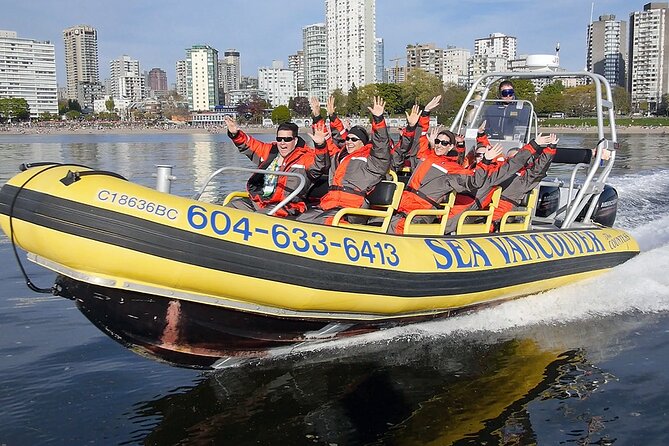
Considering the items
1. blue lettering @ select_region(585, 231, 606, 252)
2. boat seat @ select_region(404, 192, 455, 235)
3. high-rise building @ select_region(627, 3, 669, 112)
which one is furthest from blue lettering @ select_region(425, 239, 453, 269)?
high-rise building @ select_region(627, 3, 669, 112)

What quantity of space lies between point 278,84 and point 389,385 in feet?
581

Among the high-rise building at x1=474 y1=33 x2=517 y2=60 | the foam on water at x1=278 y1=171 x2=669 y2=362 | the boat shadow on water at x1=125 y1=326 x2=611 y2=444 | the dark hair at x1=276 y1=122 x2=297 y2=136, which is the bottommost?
Result: the boat shadow on water at x1=125 y1=326 x2=611 y2=444

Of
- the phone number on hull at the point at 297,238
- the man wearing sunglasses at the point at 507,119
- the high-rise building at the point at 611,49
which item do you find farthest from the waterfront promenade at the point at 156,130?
the high-rise building at the point at 611,49

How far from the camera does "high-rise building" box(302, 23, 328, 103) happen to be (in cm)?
16250

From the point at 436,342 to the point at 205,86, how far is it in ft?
547

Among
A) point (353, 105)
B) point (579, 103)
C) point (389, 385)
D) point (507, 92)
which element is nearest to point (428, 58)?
point (353, 105)

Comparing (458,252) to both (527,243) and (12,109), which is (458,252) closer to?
(527,243)

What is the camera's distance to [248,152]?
6230 millimetres

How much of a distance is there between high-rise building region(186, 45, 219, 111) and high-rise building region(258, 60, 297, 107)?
48.9 ft

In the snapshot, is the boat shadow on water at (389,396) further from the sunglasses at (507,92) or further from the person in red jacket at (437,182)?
the sunglasses at (507,92)

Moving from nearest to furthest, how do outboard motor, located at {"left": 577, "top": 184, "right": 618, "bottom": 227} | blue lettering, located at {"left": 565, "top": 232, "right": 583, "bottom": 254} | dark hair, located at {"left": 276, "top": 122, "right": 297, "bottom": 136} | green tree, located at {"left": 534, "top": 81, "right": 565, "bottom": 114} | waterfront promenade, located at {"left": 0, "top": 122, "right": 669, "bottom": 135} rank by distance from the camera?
1. dark hair, located at {"left": 276, "top": 122, "right": 297, "bottom": 136}
2. blue lettering, located at {"left": 565, "top": 232, "right": 583, "bottom": 254}
3. outboard motor, located at {"left": 577, "top": 184, "right": 618, "bottom": 227}
4. waterfront promenade, located at {"left": 0, "top": 122, "right": 669, "bottom": 135}
5. green tree, located at {"left": 534, "top": 81, "right": 565, "bottom": 114}

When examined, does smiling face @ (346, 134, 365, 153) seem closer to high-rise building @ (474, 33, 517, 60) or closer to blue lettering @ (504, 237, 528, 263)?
blue lettering @ (504, 237, 528, 263)

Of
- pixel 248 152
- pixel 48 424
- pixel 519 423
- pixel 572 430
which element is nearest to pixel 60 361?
pixel 48 424

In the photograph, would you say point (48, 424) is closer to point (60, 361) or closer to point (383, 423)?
point (60, 361)
